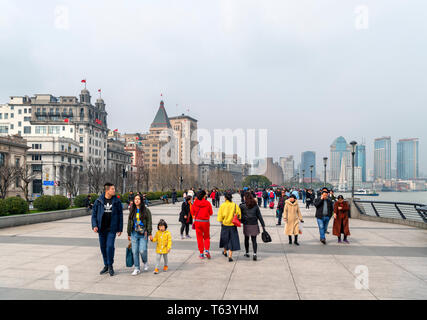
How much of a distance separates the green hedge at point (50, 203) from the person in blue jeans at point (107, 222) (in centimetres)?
1442

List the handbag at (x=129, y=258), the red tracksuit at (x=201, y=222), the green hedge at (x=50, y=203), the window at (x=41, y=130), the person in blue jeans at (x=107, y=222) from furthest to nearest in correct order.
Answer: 1. the window at (x=41, y=130)
2. the green hedge at (x=50, y=203)
3. the red tracksuit at (x=201, y=222)
4. the handbag at (x=129, y=258)
5. the person in blue jeans at (x=107, y=222)

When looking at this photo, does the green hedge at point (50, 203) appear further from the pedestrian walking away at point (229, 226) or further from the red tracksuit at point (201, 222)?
the pedestrian walking away at point (229, 226)

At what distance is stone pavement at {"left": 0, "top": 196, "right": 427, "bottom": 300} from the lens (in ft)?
21.0

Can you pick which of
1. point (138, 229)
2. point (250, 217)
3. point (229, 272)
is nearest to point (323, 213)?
point (250, 217)

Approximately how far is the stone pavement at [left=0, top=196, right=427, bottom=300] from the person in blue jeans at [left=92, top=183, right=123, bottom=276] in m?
0.43

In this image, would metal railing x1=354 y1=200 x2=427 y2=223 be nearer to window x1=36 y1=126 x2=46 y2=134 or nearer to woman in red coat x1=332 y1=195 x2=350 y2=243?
woman in red coat x1=332 y1=195 x2=350 y2=243

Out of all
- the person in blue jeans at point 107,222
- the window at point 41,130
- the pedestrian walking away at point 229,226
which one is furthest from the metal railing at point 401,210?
the window at point 41,130

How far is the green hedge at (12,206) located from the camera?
16547 mm
